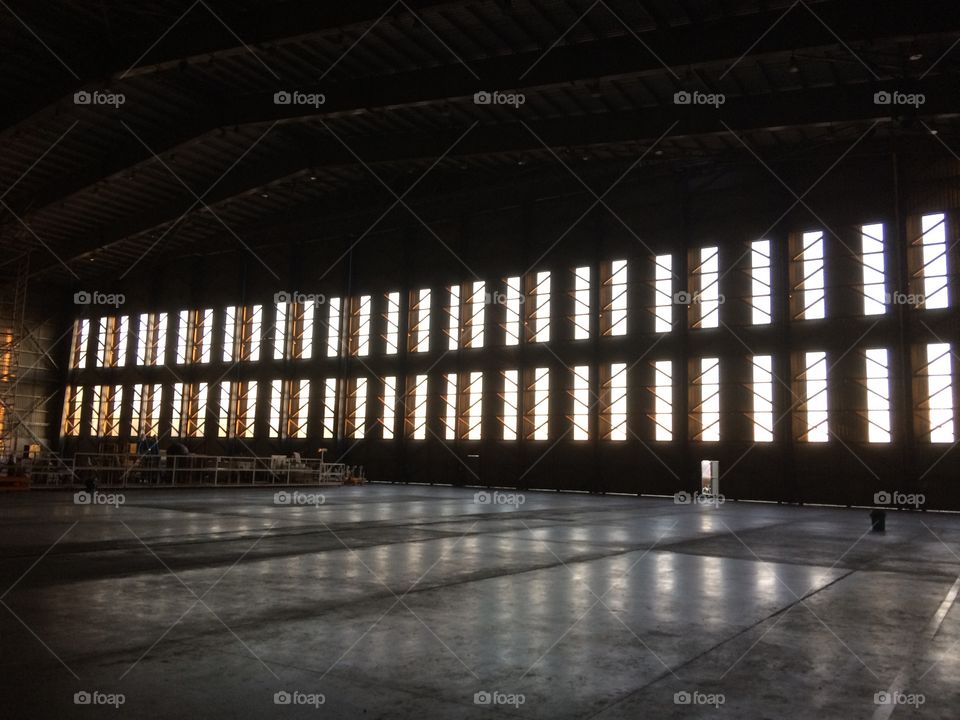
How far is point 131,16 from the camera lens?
18922 millimetres

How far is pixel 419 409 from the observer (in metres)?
33.4

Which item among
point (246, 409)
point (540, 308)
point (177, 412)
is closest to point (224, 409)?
point (246, 409)

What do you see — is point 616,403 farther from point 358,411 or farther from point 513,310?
point 358,411

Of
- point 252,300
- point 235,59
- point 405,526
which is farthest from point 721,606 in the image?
point 252,300

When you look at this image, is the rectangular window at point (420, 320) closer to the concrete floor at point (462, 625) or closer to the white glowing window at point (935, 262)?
the white glowing window at point (935, 262)

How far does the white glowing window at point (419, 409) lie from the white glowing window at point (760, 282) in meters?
15.1

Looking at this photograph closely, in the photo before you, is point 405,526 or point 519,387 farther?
point 519,387

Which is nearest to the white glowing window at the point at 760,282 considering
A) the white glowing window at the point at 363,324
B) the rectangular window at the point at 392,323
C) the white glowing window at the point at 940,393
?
the white glowing window at the point at 940,393

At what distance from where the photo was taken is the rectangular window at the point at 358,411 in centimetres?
3472

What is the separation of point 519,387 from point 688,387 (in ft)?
24.1

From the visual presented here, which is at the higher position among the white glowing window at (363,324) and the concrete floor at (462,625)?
the white glowing window at (363,324)

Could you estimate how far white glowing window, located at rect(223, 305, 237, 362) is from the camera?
3906 centimetres

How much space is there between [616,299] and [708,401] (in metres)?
5.74

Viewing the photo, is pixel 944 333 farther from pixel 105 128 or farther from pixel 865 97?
pixel 105 128
